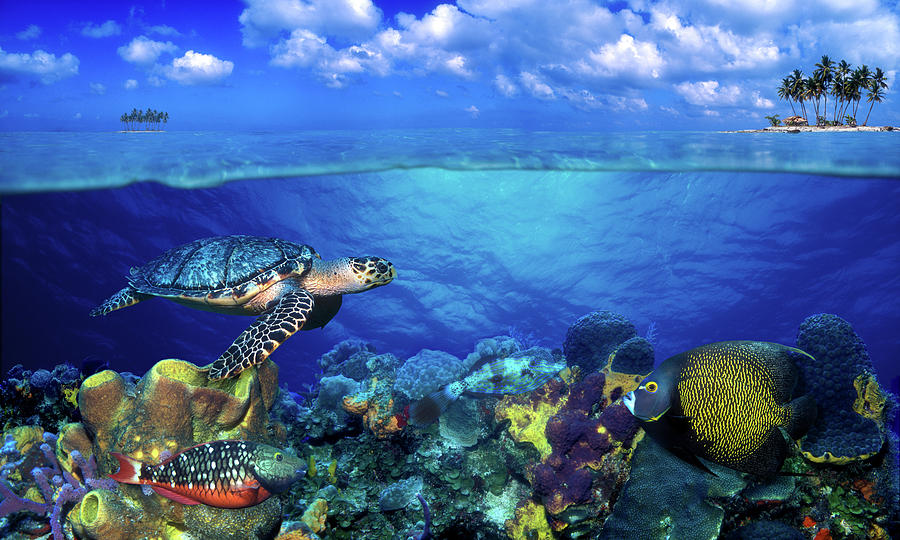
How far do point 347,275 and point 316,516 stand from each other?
8.16 ft

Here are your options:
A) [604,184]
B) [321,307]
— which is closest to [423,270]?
[604,184]

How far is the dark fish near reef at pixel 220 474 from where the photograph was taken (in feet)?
7.23

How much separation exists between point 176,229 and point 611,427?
2361 cm

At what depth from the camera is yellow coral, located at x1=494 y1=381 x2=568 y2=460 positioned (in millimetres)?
3580

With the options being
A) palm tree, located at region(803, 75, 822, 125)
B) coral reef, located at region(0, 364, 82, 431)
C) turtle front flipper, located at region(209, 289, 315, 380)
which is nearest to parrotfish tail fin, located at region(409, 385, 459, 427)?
turtle front flipper, located at region(209, 289, 315, 380)

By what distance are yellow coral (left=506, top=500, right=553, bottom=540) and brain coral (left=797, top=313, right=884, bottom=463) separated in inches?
75.3

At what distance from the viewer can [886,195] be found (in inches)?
714

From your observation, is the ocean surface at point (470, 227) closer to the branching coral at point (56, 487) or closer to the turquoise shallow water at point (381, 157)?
the turquoise shallow water at point (381, 157)

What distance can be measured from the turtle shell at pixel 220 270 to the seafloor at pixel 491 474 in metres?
1.18

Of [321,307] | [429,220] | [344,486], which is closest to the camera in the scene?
[344,486]

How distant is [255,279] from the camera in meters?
4.25

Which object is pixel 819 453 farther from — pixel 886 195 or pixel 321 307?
pixel 886 195

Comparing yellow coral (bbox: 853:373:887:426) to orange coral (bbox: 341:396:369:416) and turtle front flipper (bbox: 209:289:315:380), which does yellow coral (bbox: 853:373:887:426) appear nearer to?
orange coral (bbox: 341:396:369:416)

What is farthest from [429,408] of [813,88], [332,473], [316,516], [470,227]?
[813,88]
